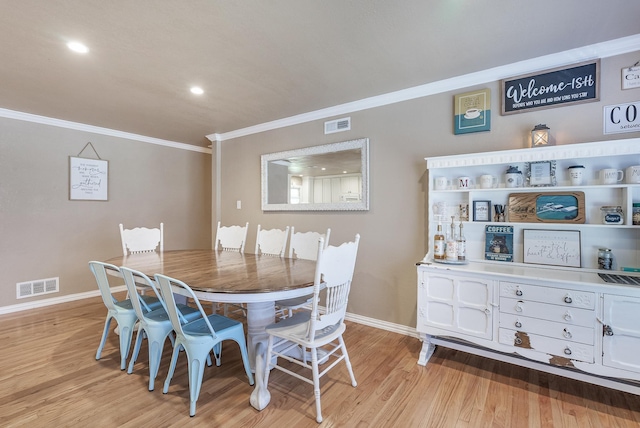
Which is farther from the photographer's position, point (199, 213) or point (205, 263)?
point (199, 213)

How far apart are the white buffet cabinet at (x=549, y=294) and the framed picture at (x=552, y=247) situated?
4 cm

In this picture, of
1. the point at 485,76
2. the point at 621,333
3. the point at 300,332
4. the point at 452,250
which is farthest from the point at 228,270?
the point at 485,76

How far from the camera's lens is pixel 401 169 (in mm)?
2891

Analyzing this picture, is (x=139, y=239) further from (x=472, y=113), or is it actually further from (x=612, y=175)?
(x=612, y=175)

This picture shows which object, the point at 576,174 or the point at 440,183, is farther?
the point at 440,183

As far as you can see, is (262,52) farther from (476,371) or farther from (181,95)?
(476,371)

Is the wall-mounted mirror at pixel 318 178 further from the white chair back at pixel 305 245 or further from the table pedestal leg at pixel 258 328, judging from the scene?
the table pedestal leg at pixel 258 328

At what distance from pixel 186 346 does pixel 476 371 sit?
2.06m

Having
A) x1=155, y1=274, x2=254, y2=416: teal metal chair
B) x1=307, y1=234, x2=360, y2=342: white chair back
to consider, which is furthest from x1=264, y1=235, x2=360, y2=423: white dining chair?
x1=155, y1=274, x2=254, y2=416: teal metal chair

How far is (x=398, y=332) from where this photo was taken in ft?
9.46

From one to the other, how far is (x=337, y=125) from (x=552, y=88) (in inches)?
74.9

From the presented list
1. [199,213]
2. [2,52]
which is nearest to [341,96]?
[2,52]

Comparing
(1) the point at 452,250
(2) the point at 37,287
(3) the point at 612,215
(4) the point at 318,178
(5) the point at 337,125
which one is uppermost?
(5) the point at 337,125

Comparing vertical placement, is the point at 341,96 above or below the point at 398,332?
above
